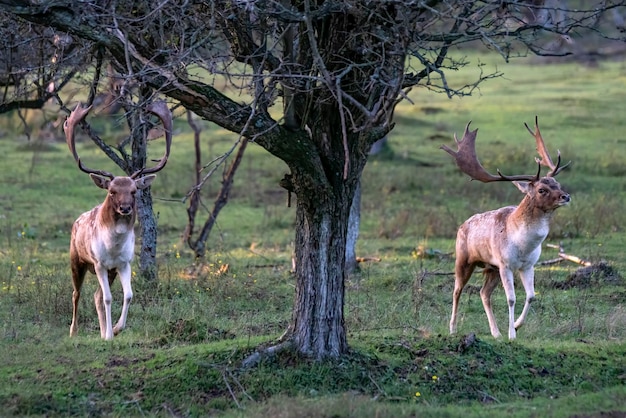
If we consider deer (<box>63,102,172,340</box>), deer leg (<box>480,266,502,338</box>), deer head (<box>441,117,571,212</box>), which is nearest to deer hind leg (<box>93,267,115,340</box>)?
deer (<box>63,102,172,340</box>)

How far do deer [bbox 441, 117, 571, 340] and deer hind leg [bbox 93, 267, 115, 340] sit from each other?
3.38 metres

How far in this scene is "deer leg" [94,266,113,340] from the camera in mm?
9758

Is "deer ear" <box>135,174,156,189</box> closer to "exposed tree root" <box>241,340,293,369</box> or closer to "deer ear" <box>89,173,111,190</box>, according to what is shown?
"deer ear" <box>89,173,111,190</box>

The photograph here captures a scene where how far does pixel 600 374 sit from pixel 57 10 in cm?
510

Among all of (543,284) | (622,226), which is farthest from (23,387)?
(622,226)

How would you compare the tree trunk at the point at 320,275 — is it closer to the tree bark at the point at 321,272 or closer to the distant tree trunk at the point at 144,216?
the tree bark at the point at 321,272

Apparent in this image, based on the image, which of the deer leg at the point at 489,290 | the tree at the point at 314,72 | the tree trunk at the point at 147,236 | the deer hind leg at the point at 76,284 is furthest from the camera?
the tree trunk at the point at 147,236

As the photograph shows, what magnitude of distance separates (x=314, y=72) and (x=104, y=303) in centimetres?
359

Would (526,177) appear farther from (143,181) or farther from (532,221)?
(143,181)

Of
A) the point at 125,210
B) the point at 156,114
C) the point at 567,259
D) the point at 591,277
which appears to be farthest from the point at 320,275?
the point at 567,259

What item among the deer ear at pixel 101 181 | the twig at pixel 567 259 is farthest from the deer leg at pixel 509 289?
the deer ear at pixel 101 181

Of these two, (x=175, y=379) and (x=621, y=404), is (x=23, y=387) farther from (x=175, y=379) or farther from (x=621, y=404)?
(x=621, y=404)

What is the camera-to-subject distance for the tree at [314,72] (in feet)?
23.5

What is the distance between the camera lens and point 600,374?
27.0 feet
